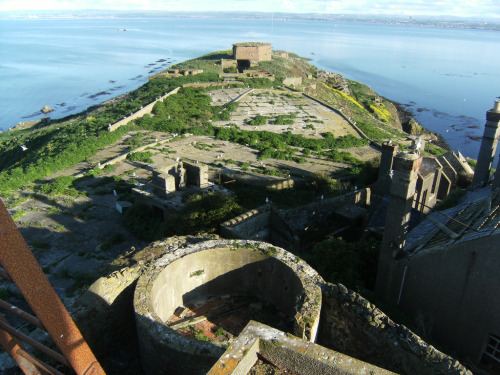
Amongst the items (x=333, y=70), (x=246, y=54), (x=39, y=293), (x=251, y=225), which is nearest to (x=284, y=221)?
(x=251, y=225)

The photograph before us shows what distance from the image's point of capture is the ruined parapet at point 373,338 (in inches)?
276

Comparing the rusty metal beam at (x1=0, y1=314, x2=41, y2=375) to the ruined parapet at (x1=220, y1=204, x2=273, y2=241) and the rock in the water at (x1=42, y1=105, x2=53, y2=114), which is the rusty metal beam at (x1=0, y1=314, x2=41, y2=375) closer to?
the ruined parapet at (x1=220, y1=204, x2=273, y2=241)

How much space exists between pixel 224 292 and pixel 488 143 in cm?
1104

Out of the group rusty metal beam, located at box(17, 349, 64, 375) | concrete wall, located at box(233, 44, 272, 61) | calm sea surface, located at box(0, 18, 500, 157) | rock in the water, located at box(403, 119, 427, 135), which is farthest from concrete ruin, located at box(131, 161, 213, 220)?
concrete wall, located at box(233, 44, 272, 61)

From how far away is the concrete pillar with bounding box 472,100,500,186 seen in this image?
14.5m

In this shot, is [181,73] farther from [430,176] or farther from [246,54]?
[430,176]

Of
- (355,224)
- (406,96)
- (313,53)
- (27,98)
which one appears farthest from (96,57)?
(355,224)

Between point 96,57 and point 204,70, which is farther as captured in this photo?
point 96,57

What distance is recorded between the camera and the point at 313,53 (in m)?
131

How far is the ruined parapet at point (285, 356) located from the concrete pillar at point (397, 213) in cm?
508

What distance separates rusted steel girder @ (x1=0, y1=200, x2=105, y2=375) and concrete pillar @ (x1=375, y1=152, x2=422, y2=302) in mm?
7332

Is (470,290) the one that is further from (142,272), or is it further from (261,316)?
(142,272)

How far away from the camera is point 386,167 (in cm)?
1691

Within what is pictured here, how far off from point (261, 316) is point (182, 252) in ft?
8.88
